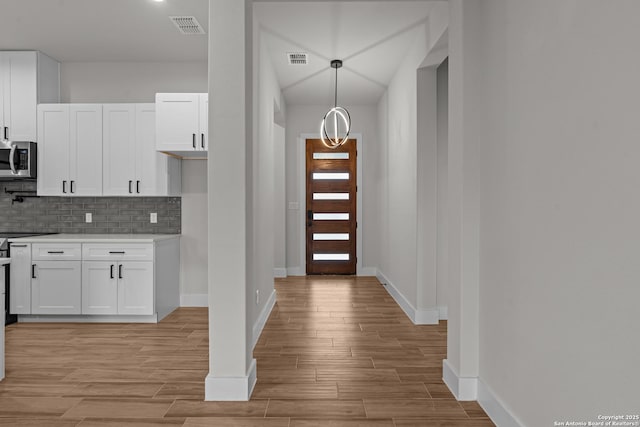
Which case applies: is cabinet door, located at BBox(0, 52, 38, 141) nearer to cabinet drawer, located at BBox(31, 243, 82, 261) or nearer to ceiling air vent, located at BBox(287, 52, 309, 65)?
cabinet drawer, located at BBox(31, 243, 82, 261)

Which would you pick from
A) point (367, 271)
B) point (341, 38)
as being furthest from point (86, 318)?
point (367, 271)

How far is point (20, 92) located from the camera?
15.4 feet

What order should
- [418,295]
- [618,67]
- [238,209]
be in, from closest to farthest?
[618,67], [238,209], [418,295]

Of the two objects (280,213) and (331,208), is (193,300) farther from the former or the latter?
(331,208)

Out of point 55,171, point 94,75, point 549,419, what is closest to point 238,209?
point 549,419

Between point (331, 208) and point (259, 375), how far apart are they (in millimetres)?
4672

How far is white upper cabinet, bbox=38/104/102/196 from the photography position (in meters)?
4.67

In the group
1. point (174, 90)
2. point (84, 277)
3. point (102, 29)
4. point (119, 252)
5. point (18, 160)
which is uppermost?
point (102, 29)

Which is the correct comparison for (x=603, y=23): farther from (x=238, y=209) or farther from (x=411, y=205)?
(x=411, y=205)

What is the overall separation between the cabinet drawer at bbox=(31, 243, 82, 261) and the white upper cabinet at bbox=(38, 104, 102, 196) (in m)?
0.65

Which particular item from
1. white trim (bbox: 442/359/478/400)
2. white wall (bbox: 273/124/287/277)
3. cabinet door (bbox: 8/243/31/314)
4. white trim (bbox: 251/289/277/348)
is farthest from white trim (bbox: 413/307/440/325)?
cabinet door (bbox: 8/243/31/314)

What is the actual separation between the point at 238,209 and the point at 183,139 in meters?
2.25

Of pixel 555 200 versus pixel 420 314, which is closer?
pixel 555 200

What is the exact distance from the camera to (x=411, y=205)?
467 centimetres
